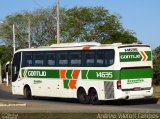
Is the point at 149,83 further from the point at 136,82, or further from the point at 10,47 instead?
the point at 10,47

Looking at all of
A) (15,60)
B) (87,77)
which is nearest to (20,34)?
(15,60)

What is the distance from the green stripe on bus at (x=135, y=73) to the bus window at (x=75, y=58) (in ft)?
10.1

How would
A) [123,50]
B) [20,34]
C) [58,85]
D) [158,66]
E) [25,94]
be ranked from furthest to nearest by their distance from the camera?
[20,34]
[158,66]
[25,94]
[58,85]
[123,50]

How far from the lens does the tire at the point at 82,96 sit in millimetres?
30359

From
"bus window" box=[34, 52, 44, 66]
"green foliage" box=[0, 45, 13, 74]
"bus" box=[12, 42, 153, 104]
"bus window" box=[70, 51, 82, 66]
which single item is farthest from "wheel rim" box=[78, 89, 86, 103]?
"green foliage" box=[0, 45, 13, 74]

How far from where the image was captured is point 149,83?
2906 cm

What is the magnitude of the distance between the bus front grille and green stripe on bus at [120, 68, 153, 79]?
78 centimetres

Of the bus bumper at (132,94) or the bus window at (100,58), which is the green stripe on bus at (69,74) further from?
the bus bumper at (132,94)

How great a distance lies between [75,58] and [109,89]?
3.21 meters

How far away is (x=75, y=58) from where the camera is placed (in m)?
30.7

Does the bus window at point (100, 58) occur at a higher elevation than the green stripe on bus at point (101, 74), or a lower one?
higher

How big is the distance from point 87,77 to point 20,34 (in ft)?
218

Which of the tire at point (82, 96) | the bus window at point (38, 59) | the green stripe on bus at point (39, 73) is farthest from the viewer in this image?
the bus window at point (38, 59)

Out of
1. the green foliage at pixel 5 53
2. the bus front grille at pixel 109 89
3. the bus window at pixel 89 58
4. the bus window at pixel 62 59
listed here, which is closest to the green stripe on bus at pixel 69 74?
the bus window at pixel 62 59
